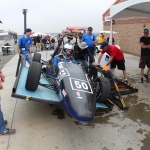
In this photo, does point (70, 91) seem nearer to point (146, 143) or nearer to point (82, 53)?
point (146, 143)

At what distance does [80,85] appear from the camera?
351cm

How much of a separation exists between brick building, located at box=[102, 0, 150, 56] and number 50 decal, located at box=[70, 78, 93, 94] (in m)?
8.76

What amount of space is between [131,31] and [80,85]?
11097mm

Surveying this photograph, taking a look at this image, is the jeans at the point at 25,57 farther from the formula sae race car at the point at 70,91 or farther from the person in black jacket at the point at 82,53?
the formula sae race car at the point at 70,91

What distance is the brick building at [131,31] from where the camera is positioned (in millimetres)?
12336

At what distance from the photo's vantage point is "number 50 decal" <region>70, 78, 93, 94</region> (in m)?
3.42

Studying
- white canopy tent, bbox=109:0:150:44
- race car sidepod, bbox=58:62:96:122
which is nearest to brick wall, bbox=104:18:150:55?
white canopy tent, bbox=109:0:150:44

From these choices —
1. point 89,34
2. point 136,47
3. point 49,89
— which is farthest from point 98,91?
point 136,47

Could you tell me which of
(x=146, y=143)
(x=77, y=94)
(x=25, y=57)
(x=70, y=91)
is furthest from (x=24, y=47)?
(x=146, y=143)

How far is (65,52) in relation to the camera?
482cm

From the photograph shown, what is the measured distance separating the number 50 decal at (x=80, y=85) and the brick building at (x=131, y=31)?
8.76 metres

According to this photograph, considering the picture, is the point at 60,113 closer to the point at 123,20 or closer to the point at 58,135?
the point at 58,135

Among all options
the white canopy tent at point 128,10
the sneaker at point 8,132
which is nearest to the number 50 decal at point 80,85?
the sneaker at point 8,132

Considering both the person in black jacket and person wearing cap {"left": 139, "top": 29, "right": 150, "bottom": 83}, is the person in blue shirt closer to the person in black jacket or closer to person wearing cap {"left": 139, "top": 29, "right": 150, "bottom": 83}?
the person in black jacket
